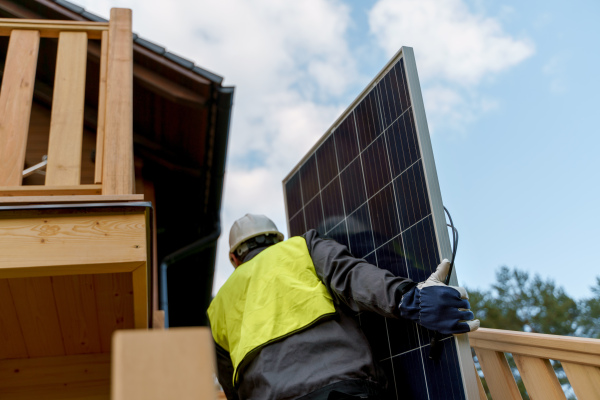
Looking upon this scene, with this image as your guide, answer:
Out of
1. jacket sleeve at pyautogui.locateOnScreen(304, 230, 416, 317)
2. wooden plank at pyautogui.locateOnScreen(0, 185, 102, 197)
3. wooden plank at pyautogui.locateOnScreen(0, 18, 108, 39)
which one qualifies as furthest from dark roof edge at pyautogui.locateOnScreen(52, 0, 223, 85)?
wooden plank at pyautogui.locateOnScreen(0, 185, 102, 197)

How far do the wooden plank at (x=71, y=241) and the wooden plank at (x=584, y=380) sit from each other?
1.89 meters

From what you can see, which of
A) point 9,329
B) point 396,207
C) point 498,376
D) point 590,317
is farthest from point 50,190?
point 590,317

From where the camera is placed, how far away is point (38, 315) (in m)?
3.61

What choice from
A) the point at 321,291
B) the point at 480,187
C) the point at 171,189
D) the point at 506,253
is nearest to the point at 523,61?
the point at 480,187

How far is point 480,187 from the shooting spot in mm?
30891

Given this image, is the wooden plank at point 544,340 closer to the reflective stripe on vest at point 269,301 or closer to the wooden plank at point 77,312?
Answer: the reflective stripe on vest at point 269,301

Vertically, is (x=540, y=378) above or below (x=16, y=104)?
below

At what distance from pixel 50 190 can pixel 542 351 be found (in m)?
2.37

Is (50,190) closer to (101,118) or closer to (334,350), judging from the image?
(101,118)

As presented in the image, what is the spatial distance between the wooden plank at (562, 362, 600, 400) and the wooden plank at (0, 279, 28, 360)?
280 centimetres

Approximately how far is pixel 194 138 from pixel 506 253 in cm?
2438

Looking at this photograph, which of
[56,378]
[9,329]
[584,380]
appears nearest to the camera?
[584,380]

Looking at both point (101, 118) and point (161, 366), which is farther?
point (101, 118)

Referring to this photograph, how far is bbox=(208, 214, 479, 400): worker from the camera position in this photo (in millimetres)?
2660
